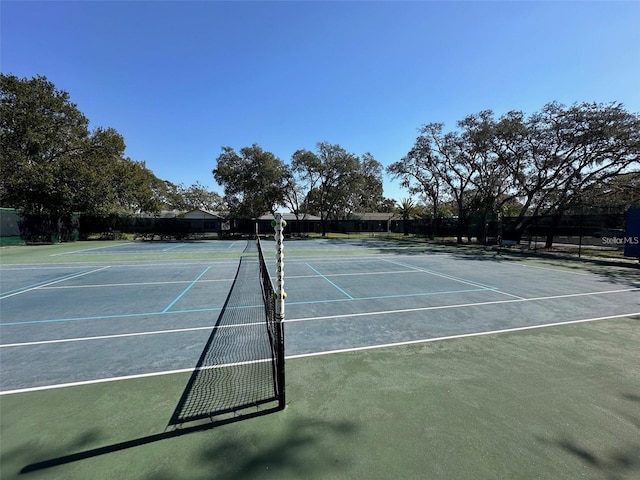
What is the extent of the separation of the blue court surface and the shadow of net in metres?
0.36

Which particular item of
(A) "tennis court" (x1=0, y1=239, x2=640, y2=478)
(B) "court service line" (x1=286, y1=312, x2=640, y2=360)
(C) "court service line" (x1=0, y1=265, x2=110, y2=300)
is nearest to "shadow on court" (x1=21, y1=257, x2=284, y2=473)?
(A) "tennis court" (x1=0, y1=239, x2=640, y2=478)

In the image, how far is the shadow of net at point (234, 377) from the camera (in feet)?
11.8

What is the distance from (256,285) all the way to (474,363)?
811 centimetres

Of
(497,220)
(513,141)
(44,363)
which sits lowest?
(44,363)

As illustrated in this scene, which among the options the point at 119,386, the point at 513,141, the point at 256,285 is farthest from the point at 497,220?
the point at 119,386

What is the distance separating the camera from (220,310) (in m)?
7.89

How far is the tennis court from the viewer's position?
9.48ft

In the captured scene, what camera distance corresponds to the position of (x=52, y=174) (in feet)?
89.1

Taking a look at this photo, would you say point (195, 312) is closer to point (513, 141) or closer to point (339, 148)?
point (513, 141)

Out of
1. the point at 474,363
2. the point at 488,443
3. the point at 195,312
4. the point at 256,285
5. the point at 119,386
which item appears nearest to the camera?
the point at 488,443

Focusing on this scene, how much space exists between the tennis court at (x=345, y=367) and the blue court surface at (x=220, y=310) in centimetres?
5

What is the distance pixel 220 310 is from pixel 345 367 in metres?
4.42

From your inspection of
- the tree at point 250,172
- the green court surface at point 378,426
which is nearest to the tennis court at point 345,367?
the green court surface at point 378,426

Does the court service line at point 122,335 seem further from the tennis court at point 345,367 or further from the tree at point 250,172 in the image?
the tree at point 250,172
